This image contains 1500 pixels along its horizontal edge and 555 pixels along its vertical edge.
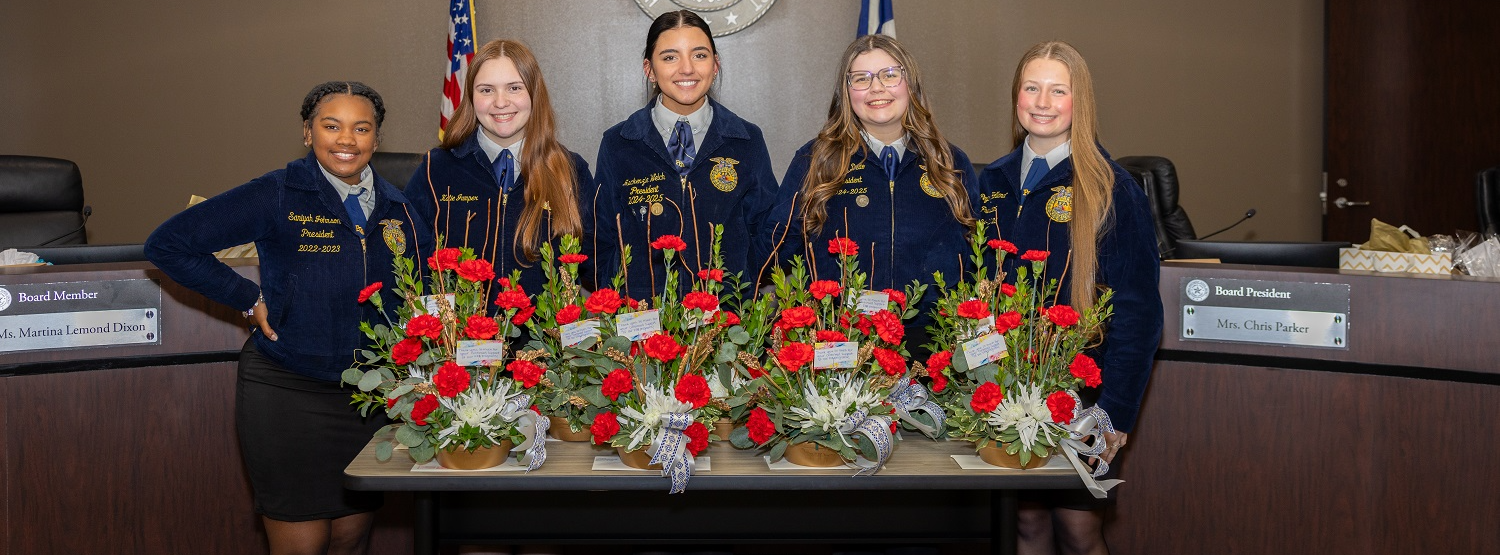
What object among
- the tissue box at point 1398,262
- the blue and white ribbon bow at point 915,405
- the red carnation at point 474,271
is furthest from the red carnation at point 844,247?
the tissue box at point 1398,262

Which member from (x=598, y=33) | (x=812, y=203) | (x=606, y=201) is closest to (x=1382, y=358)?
(x=812, y=203)

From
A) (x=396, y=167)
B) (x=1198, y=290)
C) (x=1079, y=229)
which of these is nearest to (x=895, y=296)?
(x=1079, y=229)

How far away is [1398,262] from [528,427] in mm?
1952

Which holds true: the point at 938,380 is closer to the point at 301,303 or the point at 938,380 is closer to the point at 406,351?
the point at 406,351

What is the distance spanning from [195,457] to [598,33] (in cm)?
297

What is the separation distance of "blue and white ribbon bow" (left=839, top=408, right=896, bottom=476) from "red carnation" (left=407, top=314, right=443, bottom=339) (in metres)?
0.62

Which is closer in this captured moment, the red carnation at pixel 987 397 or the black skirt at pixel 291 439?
the red carnation at pixel 987 397

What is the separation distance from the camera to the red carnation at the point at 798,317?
1521mm

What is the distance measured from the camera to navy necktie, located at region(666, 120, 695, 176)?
7.69ft

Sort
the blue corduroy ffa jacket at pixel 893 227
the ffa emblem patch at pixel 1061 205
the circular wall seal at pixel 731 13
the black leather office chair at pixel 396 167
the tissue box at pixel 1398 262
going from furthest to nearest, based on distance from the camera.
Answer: the circular wall seal at pixel 731 13 < the black leather office chair at pixel 396 167 < the tissue box at pixel 1398 262 < the blue corduroy ffa jacket at pixel 893 227 < the ffa emblem patch at pixel 1061 205

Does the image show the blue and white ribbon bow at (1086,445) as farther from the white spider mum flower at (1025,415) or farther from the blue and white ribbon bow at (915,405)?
the blue and white ribbon bow at (915,405)

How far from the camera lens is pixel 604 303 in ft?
5.12

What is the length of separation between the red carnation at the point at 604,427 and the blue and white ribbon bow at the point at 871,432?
340 mm

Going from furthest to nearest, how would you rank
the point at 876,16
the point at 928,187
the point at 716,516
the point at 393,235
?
the point at 876,16 → the point at 928,187 → the point at 393,235 → the point at 716,516
